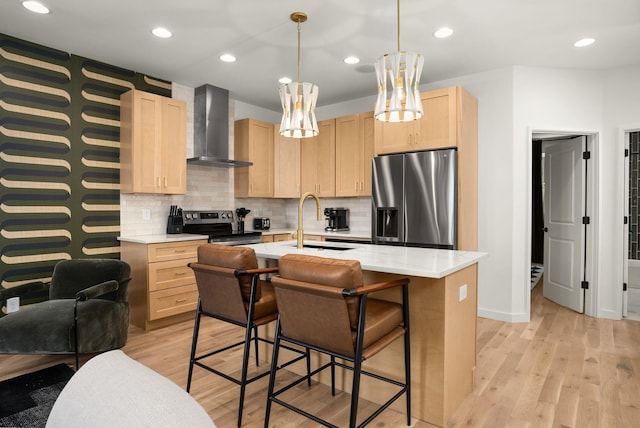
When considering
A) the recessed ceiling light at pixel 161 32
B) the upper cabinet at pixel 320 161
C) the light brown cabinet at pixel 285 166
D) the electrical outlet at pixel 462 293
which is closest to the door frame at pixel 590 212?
the electrical outlet at pixel 462 293

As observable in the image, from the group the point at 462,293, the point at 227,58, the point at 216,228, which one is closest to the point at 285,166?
the point at 216,228

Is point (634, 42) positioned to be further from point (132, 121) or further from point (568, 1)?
point (132, 121)

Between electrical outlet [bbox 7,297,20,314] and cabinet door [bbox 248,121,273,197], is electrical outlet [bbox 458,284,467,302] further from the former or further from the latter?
electrical outlet [bbox 7,297,20,314]

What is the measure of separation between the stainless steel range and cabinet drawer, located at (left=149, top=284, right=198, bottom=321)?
0.59 m

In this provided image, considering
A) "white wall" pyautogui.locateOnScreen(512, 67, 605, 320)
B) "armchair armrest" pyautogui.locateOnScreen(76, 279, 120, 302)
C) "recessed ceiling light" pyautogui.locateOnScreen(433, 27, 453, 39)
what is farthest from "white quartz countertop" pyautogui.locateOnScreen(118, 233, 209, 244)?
"white wall" pyautogui.locateOnScreen(512, 67, 605, 320)

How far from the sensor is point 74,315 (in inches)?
103

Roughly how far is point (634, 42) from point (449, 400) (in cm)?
361

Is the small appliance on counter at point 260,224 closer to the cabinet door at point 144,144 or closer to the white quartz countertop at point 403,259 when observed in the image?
the cabinet door at point 144,144

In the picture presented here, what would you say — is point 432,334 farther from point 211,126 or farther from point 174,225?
point 211,126

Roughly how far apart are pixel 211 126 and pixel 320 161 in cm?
153

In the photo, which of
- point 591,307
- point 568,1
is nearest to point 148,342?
point 568,1

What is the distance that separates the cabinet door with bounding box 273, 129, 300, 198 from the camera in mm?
5297

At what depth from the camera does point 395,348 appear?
85.6 inches

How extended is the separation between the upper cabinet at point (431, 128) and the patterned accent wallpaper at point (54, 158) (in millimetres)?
3021
